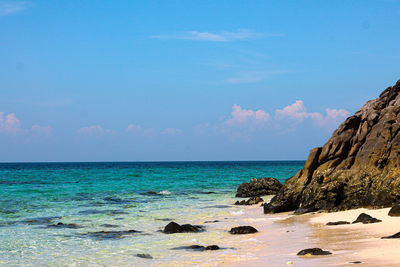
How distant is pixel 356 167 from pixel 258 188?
15.1 m

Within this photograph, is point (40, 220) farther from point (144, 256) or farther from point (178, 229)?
point (144, 256)

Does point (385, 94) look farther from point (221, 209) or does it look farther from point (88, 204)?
point (88, 204)

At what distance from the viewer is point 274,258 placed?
10781 millimetres

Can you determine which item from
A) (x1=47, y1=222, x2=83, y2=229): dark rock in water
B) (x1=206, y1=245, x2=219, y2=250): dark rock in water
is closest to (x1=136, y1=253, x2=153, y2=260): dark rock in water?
(x1=206, y1=245, x2=219, y2=250): dark rock in water

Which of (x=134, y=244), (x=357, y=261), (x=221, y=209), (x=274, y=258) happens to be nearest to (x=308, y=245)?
(x=274, y=258)

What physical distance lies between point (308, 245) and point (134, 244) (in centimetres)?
603

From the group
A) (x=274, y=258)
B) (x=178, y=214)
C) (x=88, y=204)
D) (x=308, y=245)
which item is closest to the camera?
(x=274, y=258)

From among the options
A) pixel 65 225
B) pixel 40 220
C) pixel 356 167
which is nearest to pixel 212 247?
pixel 65 225

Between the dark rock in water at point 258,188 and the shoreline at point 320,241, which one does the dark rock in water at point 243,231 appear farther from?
the dark rock in water at point 258,188

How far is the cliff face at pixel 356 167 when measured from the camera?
18.4 metres

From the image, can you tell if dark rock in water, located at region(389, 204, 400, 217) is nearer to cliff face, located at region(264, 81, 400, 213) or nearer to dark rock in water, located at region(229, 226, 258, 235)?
cliff face, located at region(264, 81, 400, 213)

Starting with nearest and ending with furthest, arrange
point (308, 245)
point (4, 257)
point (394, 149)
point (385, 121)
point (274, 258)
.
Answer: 1. point (274, 258)
2. point (308, 245)
3. point (4, 257)
4. point (394, 149)
5. point (385, 121)

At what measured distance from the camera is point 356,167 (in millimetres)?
20062

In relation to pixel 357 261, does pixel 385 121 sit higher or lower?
higher
